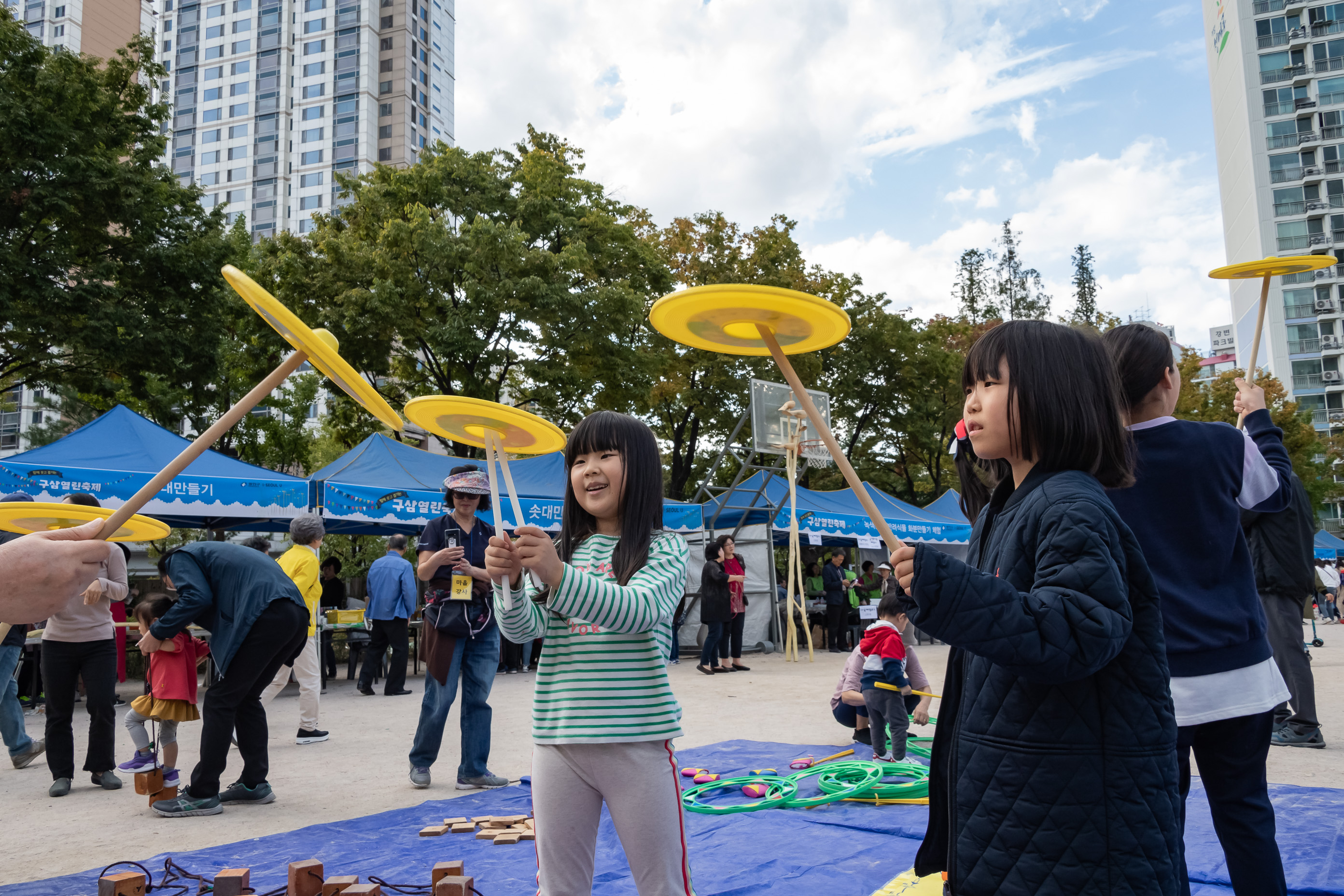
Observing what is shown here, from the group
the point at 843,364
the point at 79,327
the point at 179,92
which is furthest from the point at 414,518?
the point at 179,92

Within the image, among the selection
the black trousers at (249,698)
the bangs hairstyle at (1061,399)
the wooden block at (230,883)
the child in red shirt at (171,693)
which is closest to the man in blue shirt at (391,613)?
the child in red shirt at (171,693)

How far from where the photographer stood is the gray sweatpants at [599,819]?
2.23 m

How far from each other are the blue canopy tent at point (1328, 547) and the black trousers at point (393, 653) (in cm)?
3740

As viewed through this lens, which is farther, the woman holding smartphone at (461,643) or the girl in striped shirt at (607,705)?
the woman holding smartphone at (461,643)

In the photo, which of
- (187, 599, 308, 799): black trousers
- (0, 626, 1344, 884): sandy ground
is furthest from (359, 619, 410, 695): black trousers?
(187, 599, 308, 799): black trousers

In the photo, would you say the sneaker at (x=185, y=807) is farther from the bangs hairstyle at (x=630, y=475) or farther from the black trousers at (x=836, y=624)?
the black trousers at (x=836, y=624)

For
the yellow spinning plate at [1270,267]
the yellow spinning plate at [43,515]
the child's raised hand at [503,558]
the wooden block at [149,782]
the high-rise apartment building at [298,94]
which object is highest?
the high-rise apartment building at [298,94]

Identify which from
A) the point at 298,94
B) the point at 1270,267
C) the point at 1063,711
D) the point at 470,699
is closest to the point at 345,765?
the point at 470,699

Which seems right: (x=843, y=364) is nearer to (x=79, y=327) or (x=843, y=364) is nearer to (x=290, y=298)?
(x=290, y=298)

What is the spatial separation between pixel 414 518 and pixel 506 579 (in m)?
10.0

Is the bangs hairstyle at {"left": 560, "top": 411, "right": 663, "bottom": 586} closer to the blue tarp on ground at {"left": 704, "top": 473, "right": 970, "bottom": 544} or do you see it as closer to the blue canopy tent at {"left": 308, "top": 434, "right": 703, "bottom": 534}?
the blue canopy tent at {"left": 308, "top": 434, "right": 703, "bottom": 534}

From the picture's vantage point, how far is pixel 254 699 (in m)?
5.13

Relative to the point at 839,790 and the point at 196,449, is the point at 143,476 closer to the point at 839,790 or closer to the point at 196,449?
the point at 839,790

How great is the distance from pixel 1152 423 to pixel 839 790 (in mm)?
2930
